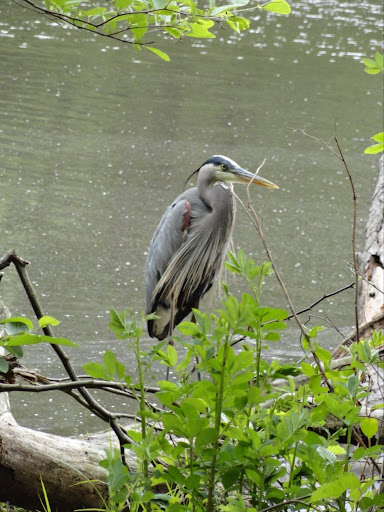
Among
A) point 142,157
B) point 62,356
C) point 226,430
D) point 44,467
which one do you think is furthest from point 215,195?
point 142,157

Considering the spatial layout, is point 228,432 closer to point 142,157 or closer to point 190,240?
point 190,240

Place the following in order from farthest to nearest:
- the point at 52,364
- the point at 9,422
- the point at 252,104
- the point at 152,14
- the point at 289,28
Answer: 1. the point at 289,28
2. the point at 252,104
3. the point at 52,364
4. the point at 9,422
5. the point at 152,14

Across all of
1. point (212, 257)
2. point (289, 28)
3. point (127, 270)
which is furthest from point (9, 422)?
point (289, 28)

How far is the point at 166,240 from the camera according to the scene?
3.57 meters

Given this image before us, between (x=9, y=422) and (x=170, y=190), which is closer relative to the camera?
(x=9, y=422)

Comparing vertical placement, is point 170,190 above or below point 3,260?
below

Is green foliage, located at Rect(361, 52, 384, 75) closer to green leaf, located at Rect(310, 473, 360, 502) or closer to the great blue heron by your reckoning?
green leaf, located at Rect(310, 473, 360, 502)

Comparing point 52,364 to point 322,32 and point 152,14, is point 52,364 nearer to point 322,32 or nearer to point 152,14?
point 152,14

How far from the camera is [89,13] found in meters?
1.49

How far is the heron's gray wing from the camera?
3.51 m

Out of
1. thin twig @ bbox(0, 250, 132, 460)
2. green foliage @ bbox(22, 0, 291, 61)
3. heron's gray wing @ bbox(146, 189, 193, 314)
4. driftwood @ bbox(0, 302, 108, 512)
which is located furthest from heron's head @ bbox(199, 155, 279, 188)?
thin twig @ bbox(0, 250, 132, 460)

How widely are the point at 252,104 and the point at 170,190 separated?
2912 millimetres

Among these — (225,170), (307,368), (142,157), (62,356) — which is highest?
(307,368)

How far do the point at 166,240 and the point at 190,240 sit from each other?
0.13 m
